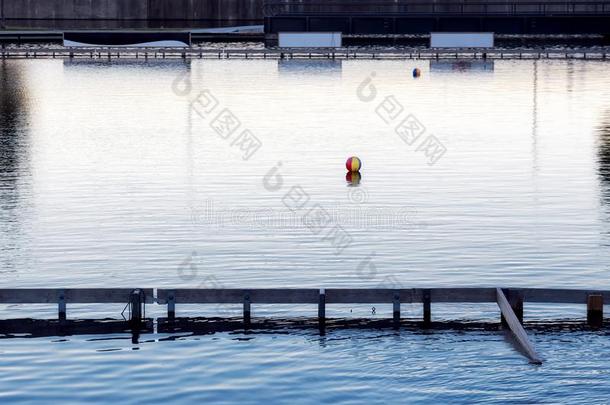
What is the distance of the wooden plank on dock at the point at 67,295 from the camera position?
1195 inches

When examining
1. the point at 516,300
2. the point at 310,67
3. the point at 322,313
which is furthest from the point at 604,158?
the point at 310,67

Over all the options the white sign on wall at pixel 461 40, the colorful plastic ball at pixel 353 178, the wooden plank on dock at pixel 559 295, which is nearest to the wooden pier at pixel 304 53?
the white sign on wall at pixel 461 40

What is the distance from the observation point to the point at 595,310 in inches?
1209

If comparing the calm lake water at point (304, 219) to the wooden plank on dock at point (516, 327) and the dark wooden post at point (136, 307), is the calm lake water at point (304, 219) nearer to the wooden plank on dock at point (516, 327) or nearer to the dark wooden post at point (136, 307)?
the wooden plank on dock at point (516, 327)

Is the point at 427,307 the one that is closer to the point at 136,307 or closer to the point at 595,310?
the point at 595,310

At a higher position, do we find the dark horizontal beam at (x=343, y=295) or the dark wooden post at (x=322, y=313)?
the dark horizontal beam at (x=343, y=295)

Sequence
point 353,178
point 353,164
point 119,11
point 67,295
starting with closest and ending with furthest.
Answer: point 67,295
point 353,178
point 353,164
point 119,11

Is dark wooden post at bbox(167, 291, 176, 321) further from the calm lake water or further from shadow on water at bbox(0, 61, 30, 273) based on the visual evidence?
shadow on water at bbox(0, 61, 30, 273)

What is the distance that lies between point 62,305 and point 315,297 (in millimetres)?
5960

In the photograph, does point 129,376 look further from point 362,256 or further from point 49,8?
point 49,8

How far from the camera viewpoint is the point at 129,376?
26859 mm

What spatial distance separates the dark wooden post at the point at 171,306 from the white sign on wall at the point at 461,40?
110616mm

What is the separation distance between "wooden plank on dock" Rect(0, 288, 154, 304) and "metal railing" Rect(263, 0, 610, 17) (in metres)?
119

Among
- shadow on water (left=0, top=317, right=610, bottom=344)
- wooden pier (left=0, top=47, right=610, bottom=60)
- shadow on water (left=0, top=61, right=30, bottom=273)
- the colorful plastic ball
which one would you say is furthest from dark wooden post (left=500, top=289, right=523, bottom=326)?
wooden pier (left=0, top=47, right=610, bottom=60)
